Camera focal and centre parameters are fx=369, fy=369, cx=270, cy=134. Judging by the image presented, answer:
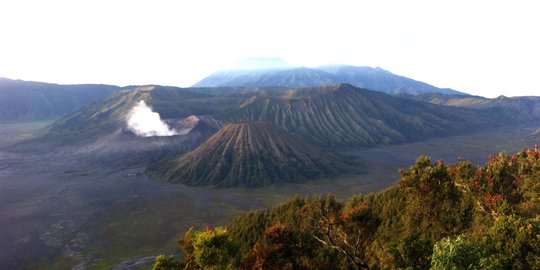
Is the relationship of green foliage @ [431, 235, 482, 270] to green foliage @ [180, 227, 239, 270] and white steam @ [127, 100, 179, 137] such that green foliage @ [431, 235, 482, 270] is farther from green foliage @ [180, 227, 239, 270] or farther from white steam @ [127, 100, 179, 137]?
white steam @ [127, 100, 179, 137]

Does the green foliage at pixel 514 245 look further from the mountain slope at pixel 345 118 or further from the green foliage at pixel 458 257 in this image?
the mountain slope at pixel 345 118

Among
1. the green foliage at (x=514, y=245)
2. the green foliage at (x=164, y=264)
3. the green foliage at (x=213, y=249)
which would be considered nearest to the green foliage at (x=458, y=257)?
the green foliage at (x=514, y=245)

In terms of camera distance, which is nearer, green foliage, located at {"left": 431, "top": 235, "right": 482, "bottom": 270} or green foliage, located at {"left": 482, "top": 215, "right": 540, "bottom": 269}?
green foliage, located at {"left": 431, "top": 235, "right": 482, "bottom": 270}

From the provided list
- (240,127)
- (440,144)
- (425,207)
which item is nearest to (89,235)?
(425,207)

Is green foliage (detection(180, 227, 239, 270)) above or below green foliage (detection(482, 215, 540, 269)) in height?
below

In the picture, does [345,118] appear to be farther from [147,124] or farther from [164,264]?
[164,264]

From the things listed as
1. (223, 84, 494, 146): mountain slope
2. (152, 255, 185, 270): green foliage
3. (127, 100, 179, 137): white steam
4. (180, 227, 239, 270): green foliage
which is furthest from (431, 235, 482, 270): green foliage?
(223, 84, 494, 146): mountain slope
